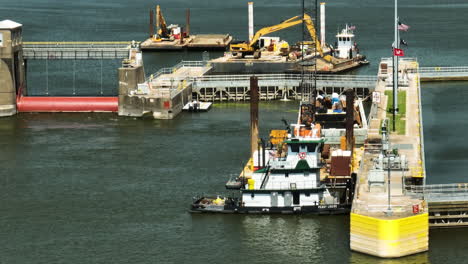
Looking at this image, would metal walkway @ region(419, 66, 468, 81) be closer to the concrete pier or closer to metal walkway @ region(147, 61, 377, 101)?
metal walkway @ region(147, 61, 377, 101)

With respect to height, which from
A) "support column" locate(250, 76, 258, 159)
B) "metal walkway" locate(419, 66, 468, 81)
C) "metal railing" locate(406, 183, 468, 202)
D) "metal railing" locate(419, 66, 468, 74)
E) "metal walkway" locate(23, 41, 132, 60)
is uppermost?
"metal walkway" locate(23, 41, 132, 60)

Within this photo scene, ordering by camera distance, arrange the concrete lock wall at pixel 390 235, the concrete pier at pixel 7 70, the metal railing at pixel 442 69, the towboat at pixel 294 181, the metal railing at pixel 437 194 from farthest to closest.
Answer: the metal railing at pixel 442 69 < the concrete pier at pixel 7 70 < the towboat at pixel 294 181 < the metal railing at pixel 437 194 < the concrete lock wall at pixel 390 235

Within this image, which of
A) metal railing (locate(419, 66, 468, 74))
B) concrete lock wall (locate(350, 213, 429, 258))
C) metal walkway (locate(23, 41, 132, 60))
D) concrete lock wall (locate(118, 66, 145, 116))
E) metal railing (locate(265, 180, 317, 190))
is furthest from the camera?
metal railing (locate(419, 66, 468, 74))

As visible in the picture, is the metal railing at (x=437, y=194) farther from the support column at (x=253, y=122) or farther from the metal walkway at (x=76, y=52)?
the metal walkway at (x=76, y=52)

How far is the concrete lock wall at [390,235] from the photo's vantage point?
6116 cm

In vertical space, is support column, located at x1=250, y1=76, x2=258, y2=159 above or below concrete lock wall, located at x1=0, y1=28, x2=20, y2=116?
below

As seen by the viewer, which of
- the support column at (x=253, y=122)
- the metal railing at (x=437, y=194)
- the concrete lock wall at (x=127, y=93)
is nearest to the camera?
the metal railing at (x=437, y=194)

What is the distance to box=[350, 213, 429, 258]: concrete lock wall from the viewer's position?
61156 millimetres

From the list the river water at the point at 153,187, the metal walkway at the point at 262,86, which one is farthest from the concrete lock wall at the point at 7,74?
the metal walkway at the point at 262,86

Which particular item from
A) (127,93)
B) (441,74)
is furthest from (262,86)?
(441,74)

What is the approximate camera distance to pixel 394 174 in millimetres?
70312

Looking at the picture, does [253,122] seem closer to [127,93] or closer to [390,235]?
[390,235]

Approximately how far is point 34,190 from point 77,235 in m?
11.9

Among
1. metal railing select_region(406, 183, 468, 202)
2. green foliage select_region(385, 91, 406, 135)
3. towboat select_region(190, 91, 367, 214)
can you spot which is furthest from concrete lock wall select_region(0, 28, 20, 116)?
metal railing select_region(406, 183, 468, 202)
